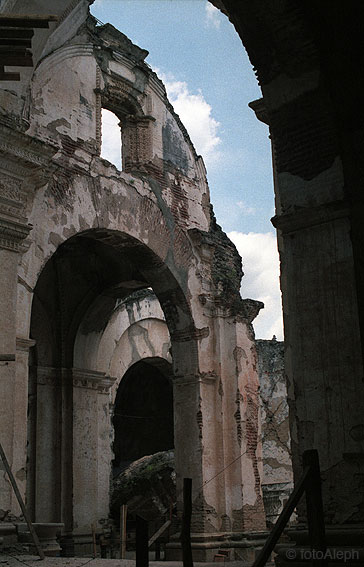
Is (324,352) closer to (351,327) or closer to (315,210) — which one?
(351,327)

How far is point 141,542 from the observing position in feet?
9.73

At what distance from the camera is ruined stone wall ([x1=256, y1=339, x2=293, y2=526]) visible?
58.9ft

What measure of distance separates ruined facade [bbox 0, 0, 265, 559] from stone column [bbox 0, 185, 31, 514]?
93 mm

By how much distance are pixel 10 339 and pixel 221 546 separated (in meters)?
4.82

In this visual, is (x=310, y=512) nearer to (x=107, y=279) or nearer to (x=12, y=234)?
(x=12, y=234)

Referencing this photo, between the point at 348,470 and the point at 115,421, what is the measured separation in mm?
14602

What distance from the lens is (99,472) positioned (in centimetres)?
1248

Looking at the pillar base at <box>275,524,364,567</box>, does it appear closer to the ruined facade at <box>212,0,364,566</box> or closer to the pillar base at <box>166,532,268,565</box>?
the ruined facade at <box>212,0,364,566</box>

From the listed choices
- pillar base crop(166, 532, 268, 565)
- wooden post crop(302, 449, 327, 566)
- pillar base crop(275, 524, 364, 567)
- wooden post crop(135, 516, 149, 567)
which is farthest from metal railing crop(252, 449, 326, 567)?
pillar base crop(166, 532, 268, 565)

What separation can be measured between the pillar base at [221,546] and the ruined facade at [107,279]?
0.09 feet

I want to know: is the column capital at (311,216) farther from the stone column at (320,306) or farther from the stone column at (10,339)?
the stone column at (10,339)

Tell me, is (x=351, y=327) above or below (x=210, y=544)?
above

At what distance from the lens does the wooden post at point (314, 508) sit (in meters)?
2.89

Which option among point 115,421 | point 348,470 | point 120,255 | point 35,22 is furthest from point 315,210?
point 115,421
